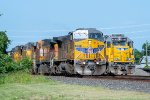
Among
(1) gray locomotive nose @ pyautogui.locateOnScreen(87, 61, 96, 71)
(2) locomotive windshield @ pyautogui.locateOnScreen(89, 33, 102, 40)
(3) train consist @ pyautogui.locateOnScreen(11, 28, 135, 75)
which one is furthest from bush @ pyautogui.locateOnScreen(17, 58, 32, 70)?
(2) locomotive windshield @ pyautogui.locateOnScreen(89, 33, 102, 40)

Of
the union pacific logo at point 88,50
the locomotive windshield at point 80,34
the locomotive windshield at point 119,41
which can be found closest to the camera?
the union pacific logo at point 88,50

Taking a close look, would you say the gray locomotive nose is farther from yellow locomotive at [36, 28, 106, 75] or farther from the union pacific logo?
the union pacific logo

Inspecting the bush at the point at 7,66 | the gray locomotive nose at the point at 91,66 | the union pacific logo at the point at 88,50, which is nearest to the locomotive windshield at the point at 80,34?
the union pacific logo at the point at 88,50

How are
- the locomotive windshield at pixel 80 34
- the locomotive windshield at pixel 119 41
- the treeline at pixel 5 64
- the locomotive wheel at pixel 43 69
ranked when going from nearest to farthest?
the treeline at pixel 5 64, the locomotive windshield at pixel 80 34, the locomotive windshield at pixel 119 41, the locomotive wheel at pixel 43 69

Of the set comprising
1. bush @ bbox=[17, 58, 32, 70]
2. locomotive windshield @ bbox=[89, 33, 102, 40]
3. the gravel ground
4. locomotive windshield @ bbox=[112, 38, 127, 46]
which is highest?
locomotive windshield @ bbox=[89, 33, 102, 40]

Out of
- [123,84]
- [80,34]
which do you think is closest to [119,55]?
[80,34]

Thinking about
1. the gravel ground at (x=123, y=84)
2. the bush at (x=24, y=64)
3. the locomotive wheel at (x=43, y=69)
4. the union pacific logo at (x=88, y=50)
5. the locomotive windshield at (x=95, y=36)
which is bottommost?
the gravel ground at (x=123, y=84)

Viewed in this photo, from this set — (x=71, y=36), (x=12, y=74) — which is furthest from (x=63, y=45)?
(x=12, y=74)

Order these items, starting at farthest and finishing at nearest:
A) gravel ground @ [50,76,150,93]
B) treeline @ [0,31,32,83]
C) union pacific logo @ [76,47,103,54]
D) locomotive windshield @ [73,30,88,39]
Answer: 1. locomotive windshield @ [73,30,88,39]
2. union pacific logo @ [76,47,103,54]
3. treeline @ [0,31,32,83]
4. gravel ground @ [50,76,150,93]

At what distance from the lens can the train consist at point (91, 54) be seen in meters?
28.0

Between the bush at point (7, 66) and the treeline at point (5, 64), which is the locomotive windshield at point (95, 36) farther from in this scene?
the treeline at point (5, 64)

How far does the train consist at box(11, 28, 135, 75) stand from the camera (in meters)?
28.0

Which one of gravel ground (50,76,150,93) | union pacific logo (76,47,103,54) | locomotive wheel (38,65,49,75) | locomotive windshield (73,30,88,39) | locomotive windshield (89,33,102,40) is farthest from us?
locomotive wheel (38,65,49,75)

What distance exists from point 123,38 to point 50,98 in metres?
18.5
